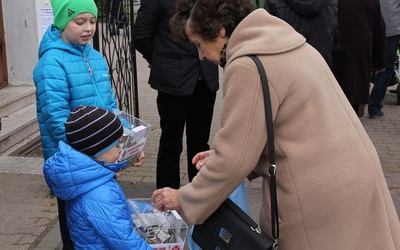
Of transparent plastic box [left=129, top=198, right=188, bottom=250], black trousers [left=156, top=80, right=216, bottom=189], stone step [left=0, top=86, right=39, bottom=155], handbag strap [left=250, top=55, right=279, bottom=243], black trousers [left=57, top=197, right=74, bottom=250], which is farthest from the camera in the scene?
stone step [left=0, top=86, right=39, bottom=155]

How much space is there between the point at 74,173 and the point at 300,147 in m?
1.07

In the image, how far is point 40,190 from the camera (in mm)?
5016

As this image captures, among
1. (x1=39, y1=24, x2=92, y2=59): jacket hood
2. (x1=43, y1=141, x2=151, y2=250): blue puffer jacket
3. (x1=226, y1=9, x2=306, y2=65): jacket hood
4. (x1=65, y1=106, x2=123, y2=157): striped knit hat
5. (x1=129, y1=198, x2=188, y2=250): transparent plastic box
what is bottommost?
(x1=129, y1=198, x2=188, y2=250): transparent plastic box

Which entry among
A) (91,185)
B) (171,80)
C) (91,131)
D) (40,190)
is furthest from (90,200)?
(40,190)

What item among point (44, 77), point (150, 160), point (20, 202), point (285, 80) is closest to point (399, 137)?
point (150, 160)

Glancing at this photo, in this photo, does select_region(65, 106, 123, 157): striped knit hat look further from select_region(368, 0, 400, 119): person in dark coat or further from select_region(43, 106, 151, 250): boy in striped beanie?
select_region(368, 0, 400, 119): person in dark coat

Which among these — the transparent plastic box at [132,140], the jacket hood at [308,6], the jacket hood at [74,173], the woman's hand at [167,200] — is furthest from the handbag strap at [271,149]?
the jacket hood at [308,6]

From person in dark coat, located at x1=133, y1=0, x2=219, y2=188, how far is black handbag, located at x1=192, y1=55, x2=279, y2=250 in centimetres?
213

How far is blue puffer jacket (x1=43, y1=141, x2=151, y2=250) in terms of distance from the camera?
249 cm

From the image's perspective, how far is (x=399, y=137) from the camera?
285 inches

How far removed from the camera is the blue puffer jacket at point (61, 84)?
3.27m

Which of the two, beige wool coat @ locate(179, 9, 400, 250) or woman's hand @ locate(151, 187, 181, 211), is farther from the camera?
woman's hand @ locate(151, 187, 181, 211)

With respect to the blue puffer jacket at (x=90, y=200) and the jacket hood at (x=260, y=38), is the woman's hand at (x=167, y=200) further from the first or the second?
the jacket hood at (x=260, y=38)

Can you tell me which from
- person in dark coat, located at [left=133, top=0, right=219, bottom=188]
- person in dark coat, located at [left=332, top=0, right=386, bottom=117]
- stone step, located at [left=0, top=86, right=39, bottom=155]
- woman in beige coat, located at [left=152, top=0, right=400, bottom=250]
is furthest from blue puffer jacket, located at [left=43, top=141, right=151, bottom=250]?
stone step, located at [left=0, top=86, right=39, bottom=155]
